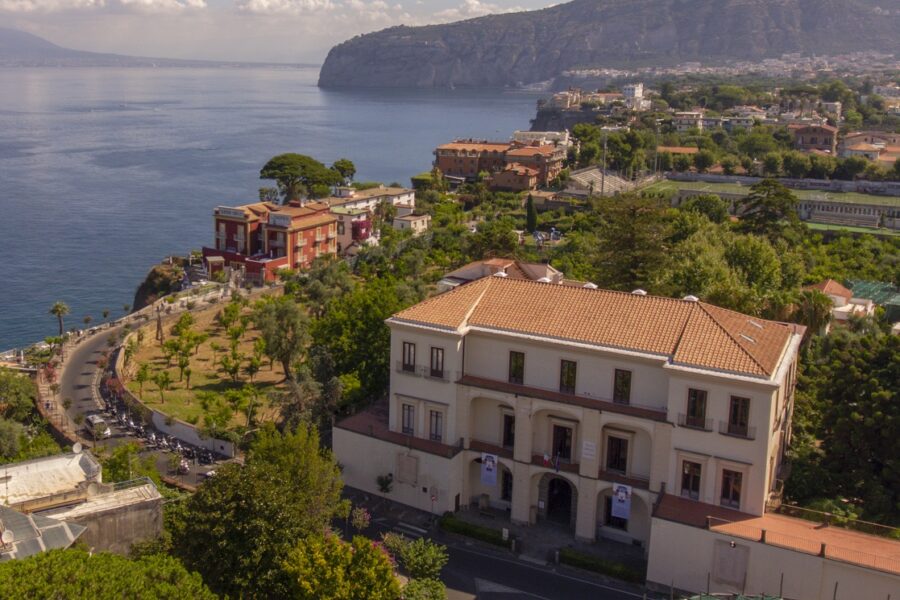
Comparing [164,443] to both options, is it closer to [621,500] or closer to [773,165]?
[621,500]

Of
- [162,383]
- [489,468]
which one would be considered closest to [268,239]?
[162,383]

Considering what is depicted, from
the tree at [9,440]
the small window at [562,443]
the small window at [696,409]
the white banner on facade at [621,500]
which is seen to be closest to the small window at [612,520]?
the white banner on facade at [621,500]

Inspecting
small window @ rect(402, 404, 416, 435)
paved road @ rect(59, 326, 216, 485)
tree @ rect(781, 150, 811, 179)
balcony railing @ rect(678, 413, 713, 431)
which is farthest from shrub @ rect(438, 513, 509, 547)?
tree @ rect(781, 150, 811, 179)

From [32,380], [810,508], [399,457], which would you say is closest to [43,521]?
[399,457]

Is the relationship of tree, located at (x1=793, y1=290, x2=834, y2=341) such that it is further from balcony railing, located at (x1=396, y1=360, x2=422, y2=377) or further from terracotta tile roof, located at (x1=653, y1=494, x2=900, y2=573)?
balcony railing, located at (x1=396, y1=360, x2=422, y2=377)

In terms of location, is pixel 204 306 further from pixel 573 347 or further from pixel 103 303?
pixel 573 347

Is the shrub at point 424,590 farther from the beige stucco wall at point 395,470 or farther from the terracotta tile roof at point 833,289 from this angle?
the terracotta tile roof at point 833,289
